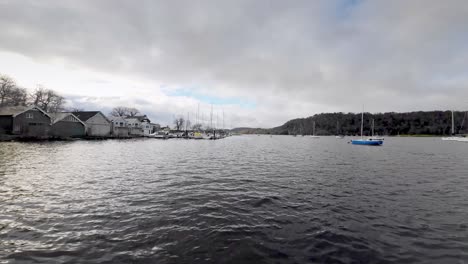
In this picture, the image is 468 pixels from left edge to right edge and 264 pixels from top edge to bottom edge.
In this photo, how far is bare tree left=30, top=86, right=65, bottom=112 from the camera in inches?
3019

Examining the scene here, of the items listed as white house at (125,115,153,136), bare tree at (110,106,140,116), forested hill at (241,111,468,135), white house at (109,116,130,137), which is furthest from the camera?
forested hill at (241,111,468,135)

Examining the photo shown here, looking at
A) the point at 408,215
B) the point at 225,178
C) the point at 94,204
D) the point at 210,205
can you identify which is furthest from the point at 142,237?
the point at 408,215

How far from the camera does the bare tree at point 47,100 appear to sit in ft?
252

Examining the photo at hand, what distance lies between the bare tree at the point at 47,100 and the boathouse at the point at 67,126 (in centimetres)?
3095

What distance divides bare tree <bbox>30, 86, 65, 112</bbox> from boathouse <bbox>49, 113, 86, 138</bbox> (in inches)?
1218

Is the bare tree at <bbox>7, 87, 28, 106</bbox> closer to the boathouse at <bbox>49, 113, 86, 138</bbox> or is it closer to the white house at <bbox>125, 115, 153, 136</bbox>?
the boathouse at <bbox>49, 113, 86, 138</bbox>

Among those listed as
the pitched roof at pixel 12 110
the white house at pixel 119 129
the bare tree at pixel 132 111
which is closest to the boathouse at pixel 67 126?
the pitched roof at pixel 12 110

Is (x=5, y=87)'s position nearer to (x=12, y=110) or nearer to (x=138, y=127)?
(x=12, y=110)

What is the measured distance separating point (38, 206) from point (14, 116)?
5369 centimetres

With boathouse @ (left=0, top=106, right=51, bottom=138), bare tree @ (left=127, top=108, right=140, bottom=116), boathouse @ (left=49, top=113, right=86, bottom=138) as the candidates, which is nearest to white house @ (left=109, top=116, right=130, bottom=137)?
boathouse @ (left=49, top=113, right=86, bottom=138)

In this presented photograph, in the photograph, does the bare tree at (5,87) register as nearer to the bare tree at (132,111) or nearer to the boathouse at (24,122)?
the boathouse at (24,122)

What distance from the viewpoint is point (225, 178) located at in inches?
582

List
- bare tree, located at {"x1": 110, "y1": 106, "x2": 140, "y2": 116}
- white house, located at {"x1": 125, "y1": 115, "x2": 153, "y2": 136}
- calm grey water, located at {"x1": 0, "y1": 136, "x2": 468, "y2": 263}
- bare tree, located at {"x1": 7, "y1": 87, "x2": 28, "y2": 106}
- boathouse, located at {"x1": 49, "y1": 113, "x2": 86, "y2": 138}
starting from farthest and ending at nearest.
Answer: bare tree, located at {"x1": 110, "y1": 106, "x2": 140, "y2": 116}
white house, located at {"x1": 125, "y1": 115, "x2": 153, "y2": 136}
bare tree, located at {"x1": 7, "y1": 87, "x2": 28, "y2": 106}
boathouse, located at {"x1": 49, "y1": 113, "x2": 86, "y2": 138}
calm grey water, located at {"x1": 0, "y1": 136, "x2": 468, "y2": 263}

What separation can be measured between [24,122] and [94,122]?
63.3 ft
